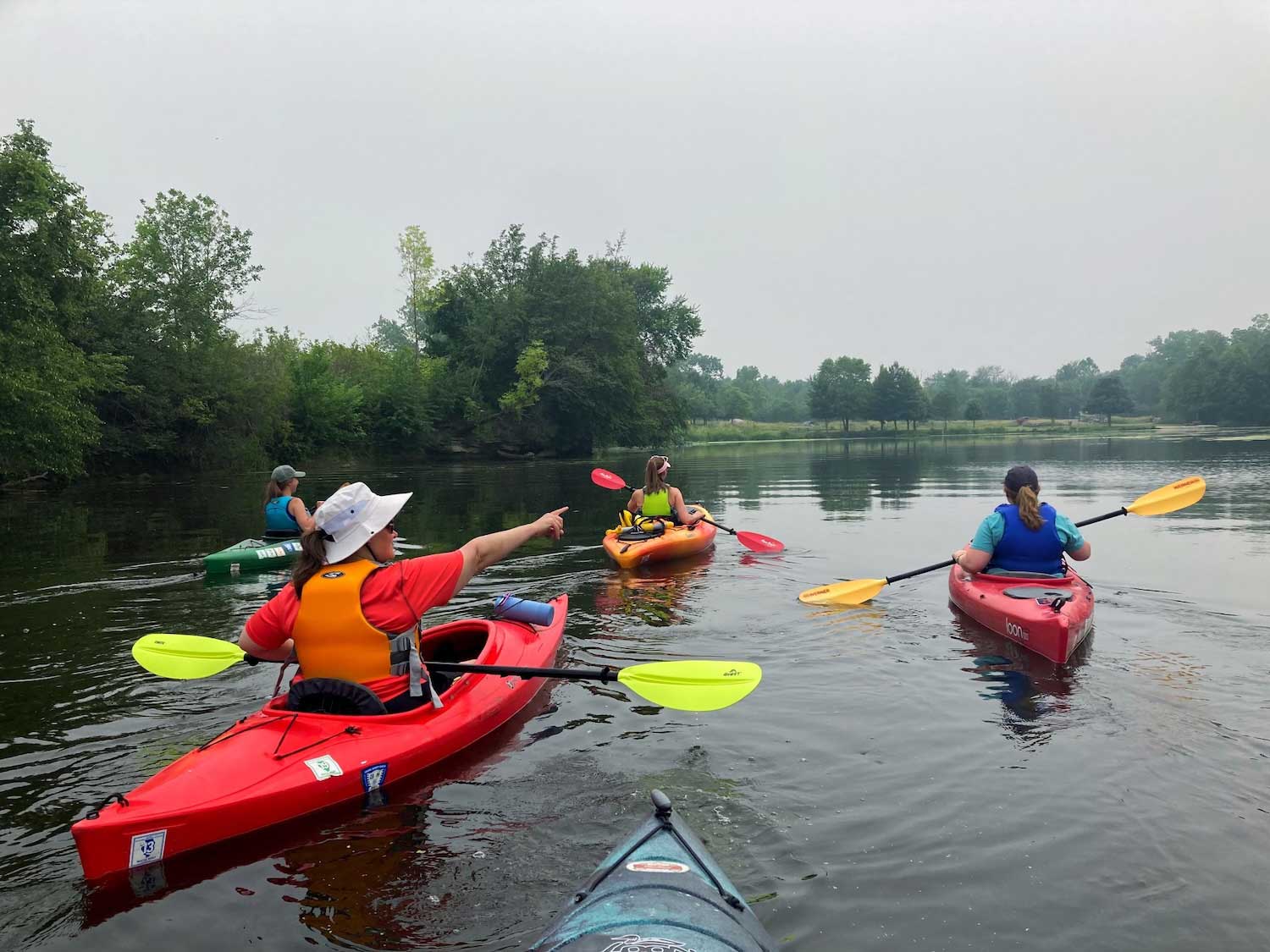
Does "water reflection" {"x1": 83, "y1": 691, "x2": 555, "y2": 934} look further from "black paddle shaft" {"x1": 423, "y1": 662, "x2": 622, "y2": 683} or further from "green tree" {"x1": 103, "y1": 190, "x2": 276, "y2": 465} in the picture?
"green tree" {"x1": 103, "y1": 190, "x2": 276, "y2": 465}

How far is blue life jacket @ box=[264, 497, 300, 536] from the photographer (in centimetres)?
1066

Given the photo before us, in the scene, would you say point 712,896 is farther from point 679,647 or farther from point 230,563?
point 230,563

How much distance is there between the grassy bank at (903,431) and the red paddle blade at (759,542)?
59.8 m

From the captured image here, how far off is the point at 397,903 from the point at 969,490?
20.0 meters

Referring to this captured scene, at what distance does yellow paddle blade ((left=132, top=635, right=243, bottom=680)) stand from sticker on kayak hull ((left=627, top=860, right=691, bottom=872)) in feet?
10.5

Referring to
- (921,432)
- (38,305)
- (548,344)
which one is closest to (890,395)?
(921,432)

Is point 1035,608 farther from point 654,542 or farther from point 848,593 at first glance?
point 654,542

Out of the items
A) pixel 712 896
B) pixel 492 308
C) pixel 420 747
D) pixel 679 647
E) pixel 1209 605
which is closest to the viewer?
pixel 712 896

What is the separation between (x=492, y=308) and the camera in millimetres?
44156

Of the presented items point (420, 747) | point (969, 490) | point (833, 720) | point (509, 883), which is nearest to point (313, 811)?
point (420, 747)

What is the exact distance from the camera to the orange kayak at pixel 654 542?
1050 cm

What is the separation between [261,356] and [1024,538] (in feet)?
107

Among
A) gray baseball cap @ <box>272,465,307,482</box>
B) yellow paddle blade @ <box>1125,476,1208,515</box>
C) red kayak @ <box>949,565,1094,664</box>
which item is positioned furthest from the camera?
gray baseball cap @ <box>272,465,307,482</box>

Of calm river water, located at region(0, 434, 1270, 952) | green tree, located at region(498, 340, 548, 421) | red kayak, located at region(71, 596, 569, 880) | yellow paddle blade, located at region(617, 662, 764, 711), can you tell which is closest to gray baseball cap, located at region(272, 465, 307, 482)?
calm river water, located at region(0, 434, 1270, 952)
